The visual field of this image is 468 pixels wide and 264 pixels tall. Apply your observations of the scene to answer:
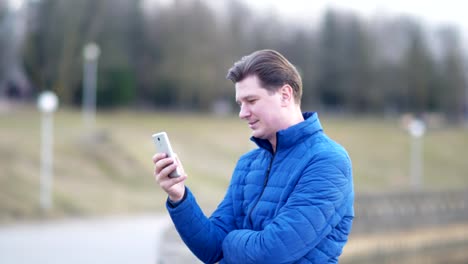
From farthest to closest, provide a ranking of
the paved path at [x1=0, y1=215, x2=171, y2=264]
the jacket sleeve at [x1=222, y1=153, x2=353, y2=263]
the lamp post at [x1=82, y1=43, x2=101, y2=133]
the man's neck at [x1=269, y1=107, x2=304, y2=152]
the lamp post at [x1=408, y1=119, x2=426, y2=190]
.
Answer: the lamp post at [x1=82, y1=43, x2=101, y2=133], the lamp post at [x1=408, y1=119, x2=426, y2=190], the paved path at [x1=0, y1=215, x2=171, y2=264], the man's neck at [x1=269, y1=107, x2=304, y2=152], the jacket sleeve at [x1=222, y1=153, x2=353, y2=263]

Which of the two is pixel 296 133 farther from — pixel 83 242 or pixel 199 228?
pixel 83 242

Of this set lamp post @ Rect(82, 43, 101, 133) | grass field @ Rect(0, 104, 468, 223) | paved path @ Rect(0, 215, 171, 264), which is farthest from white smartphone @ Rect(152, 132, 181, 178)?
lamp post @ Rect(82, 43, 101, 133)

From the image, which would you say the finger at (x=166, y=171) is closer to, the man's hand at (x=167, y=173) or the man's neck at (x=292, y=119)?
the man's hand at (x=167, y=173)

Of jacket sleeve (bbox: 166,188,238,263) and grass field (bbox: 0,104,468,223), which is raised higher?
grass field (bbox: 0,104,468,223)

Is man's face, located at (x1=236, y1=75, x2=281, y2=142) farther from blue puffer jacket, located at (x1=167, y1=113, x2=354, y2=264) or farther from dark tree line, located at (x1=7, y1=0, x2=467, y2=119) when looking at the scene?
dark tree line, located at (x1=7, y1=0, x2=467, y2=119)

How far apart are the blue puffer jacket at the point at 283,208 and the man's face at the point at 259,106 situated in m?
0.06

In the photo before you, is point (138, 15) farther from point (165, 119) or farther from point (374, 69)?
point (374, 69)

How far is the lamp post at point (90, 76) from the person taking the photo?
5490cm

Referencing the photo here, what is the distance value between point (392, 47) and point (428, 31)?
394 inches

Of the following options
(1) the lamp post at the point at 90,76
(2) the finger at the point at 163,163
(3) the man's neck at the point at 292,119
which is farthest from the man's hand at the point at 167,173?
(1) the lamp post at the point at 90,76

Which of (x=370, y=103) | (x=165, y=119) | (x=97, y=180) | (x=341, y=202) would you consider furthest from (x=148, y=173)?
(x=370, y=103)

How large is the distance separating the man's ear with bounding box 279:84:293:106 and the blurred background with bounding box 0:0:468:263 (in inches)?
176

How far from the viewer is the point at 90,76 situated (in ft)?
186

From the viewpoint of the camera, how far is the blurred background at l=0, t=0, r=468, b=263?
66.2ft
